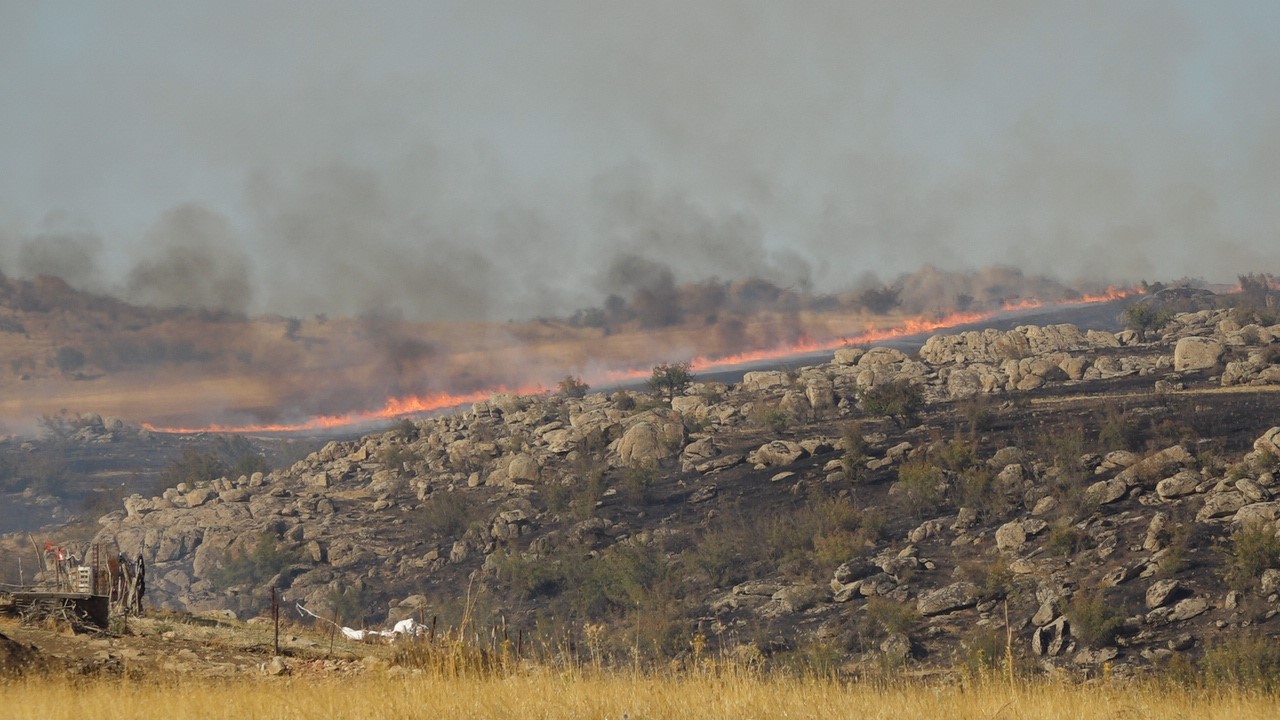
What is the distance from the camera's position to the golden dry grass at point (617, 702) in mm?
12102

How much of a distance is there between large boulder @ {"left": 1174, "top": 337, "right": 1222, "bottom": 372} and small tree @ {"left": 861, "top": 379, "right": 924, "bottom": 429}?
2590 centimetres

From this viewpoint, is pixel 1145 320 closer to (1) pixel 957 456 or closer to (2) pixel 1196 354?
(2) pixel 1196 354

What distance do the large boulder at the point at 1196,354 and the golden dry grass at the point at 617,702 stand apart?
358 ft

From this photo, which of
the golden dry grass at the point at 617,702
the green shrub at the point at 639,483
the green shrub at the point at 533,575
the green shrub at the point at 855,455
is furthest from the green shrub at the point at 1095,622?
the green shrub at the point at 639,483

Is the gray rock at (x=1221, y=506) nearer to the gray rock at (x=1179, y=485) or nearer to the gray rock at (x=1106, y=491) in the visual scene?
the gray rock at (x=1179, y=485)

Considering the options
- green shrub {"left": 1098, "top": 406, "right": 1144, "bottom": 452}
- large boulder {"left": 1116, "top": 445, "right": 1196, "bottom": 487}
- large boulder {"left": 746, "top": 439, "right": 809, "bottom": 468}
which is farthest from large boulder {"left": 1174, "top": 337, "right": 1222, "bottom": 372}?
large boulder {"left": 746, "top": 439, "right": 809, "bottom": 468}

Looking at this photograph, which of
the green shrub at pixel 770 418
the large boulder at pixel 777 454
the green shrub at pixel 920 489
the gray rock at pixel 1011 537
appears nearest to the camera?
the gray rock at pixel 1011 537

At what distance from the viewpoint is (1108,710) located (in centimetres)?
1277

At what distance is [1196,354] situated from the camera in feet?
378

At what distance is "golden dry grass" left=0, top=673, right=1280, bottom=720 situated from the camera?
1210 cm

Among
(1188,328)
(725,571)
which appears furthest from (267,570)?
(1188,328)

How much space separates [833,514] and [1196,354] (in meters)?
50.1

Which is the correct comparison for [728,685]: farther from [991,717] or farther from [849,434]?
[849,434]

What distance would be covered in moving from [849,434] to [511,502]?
3280cm
